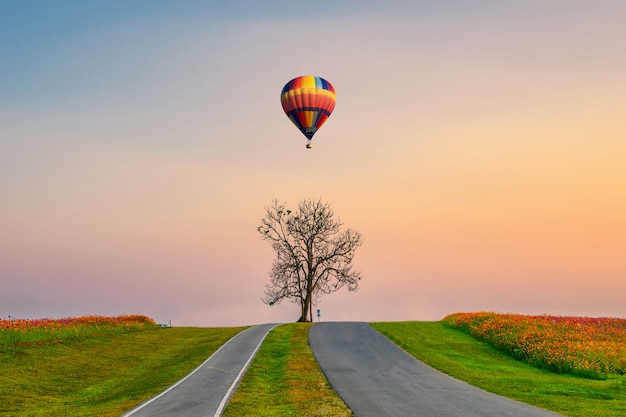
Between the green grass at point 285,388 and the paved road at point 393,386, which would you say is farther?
the paved road at point 393,386

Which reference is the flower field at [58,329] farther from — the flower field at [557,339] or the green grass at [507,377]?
the flower field at [557,339]

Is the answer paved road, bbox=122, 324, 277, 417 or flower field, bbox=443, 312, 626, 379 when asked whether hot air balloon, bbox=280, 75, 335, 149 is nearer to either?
flower field, bbox=443, 312, 626, 379

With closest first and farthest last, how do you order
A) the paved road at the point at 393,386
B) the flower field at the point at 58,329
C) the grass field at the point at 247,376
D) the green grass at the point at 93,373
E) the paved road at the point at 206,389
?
the paved road at the point at 206,389 → the paved road at the point at 393,386 → the grass field at the point at 247,376 → the green grass at the point at 93,373 → the flower field at the point at 58,329

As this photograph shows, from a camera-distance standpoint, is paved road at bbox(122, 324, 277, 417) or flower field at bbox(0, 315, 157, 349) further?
flower field at bbox(0, 315, 157, 349)

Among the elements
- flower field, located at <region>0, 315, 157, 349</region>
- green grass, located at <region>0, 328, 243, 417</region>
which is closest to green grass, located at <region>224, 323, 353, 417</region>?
green grass, located at <region>0, 328, 243, 417</region>

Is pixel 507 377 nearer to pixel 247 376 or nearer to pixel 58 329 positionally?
pixel 247 376

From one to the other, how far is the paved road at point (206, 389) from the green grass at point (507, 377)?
10.7m

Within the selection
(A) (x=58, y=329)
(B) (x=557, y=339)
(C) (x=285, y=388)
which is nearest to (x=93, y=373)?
(A) (x=58, y=329)

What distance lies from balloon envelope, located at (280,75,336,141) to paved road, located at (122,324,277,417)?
21948 millimetres

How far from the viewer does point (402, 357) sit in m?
34.9

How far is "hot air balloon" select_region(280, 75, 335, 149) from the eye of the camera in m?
51.2

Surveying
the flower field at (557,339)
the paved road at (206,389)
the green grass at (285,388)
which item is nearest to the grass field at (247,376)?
the green grass at (285,388)

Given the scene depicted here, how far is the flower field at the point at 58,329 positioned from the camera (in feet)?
113

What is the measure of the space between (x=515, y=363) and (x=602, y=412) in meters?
15.8
